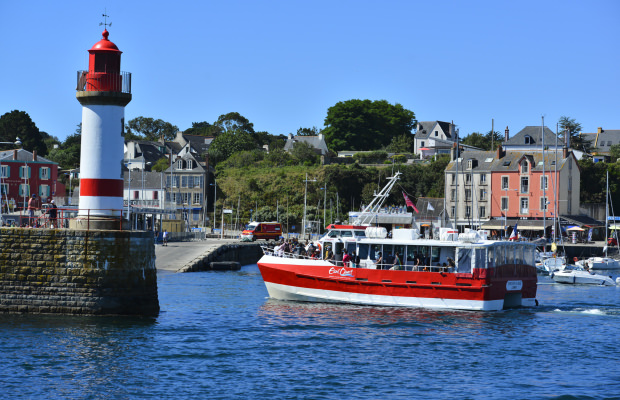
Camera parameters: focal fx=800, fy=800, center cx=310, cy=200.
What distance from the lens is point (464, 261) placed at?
29391 millimetres

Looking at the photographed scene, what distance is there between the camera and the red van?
2611 inches

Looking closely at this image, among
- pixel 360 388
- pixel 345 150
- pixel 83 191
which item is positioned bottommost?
pixel 360 388

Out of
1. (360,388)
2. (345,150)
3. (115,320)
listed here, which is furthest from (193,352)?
(345,150)

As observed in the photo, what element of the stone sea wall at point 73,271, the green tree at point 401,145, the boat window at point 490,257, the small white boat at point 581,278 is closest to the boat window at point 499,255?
the boat window at point 490,257

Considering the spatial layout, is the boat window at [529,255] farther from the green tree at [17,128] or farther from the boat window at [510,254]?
the green tree at [17,128]

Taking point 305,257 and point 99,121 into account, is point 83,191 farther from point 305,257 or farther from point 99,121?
point 305,257

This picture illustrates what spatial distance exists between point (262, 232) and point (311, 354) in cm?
4548

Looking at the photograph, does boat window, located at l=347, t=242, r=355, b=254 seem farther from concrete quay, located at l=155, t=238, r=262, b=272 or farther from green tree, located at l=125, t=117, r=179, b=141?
green tree, located at l=125, t=117, r=179, b=141

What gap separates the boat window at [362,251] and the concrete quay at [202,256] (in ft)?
55.1

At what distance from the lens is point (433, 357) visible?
71.4ft

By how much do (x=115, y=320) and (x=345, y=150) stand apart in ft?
277

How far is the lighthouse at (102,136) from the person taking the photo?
23969 mm

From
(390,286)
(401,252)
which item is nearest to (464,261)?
(401,252)

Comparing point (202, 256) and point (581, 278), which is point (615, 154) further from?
point (202, 256)
